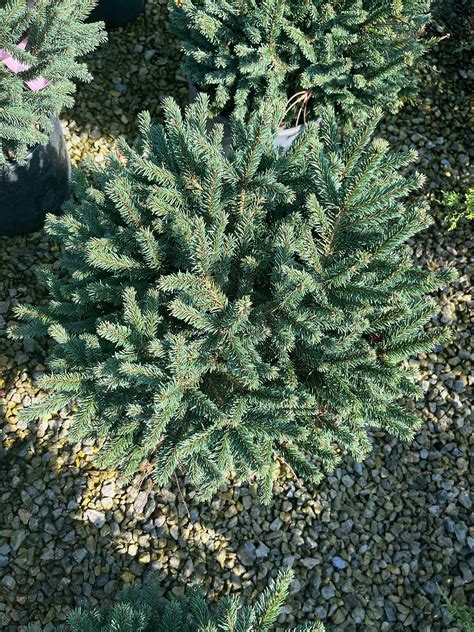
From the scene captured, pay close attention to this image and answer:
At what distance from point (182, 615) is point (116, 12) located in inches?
144

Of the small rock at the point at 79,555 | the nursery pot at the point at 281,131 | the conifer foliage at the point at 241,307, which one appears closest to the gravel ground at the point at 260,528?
the small rock at the point at 79,555

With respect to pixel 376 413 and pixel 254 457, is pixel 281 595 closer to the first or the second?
pixel 254 457

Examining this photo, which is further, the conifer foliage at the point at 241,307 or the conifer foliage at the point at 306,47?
the conifer foliage at the point at 306,47

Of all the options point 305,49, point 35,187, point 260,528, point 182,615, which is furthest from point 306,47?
point 182,615

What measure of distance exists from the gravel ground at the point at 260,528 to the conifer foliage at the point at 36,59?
100 cm

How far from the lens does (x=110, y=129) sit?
4020 mm

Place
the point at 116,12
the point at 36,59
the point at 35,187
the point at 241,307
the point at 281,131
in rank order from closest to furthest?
the point at 241,307, the point at 36,59, the point at 35,187, the point at 281,131, the point at 116,12

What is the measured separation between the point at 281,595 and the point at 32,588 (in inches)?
55.9

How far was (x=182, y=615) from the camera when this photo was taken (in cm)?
221

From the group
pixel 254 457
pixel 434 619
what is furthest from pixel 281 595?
pixel 434 619

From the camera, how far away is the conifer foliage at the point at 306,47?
3146 mm

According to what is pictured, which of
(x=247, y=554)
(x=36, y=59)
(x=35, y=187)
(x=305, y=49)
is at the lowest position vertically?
(x=247, y=554)

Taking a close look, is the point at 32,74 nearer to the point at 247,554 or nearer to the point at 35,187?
the point at 35,187

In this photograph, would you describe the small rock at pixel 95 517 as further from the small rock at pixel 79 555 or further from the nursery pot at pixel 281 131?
the nursery pot at pixel 281 131
